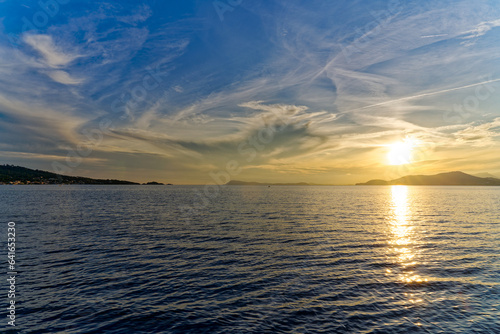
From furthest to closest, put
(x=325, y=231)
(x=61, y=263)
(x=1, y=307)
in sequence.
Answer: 1. (x=325, y=231)
2. (x=61, y=263)
3. (x=1, y=307)

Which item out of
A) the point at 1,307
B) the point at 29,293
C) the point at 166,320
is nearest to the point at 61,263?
the point at 29,293

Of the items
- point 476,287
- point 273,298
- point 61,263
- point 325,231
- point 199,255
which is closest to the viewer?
point 273,298

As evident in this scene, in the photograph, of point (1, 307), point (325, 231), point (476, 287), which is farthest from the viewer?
point (325, 231)

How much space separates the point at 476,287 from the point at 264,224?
1562 inches

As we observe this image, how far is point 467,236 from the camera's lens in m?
47.8

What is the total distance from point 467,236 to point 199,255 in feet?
161

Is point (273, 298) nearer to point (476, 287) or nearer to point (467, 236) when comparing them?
point (476, 287)

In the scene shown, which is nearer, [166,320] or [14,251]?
[166,320]

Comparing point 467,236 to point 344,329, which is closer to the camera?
point 344,329

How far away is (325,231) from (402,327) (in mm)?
34832

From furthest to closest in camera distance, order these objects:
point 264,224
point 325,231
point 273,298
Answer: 1. point 264,224
2. point 325,231
3. point 273,298

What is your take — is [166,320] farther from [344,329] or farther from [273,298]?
[344,329]

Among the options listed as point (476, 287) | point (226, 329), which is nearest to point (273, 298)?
point (226, 329)

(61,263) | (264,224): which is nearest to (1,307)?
(61,263)
